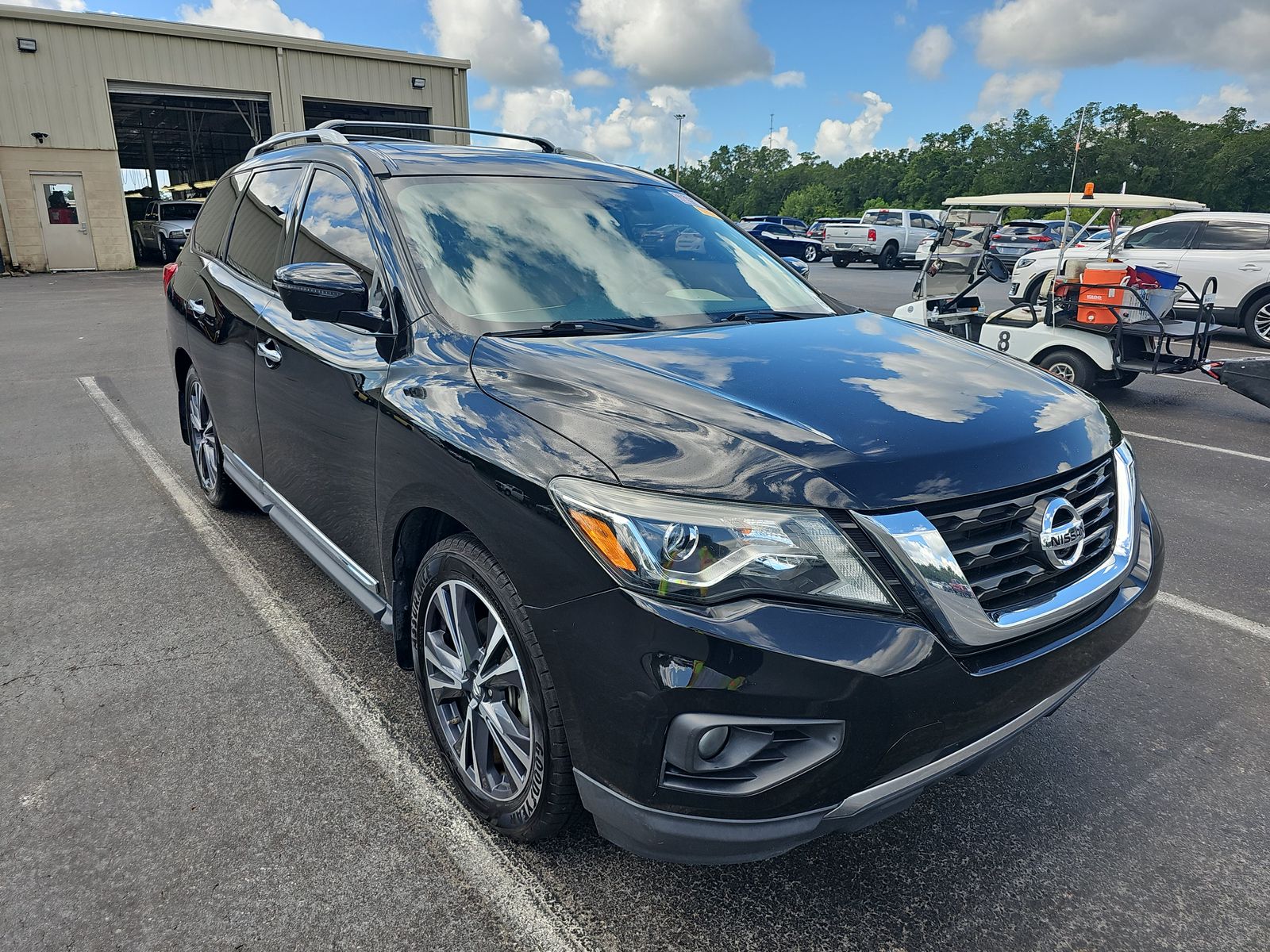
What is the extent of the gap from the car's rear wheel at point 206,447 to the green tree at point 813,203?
80.4 metres

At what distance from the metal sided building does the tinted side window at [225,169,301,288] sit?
24.3 m

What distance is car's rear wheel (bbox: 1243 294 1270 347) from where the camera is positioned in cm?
1163

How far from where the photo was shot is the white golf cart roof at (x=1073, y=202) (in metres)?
8.83

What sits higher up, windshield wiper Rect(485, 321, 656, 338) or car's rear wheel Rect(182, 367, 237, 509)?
windshield wiper Rect(485, 321, 656, 338)

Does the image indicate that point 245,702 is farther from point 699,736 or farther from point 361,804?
point 699,736

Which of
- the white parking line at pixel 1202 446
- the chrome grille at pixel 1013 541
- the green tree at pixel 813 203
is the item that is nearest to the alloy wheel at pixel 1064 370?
the white parking line at pixel 1202 446

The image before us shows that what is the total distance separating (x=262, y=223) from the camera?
3768 millimetres

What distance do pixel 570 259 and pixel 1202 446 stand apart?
19.9 feet

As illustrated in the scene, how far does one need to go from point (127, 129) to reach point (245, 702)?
40.8 meters

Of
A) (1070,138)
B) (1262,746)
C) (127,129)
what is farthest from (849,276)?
(1070,138)

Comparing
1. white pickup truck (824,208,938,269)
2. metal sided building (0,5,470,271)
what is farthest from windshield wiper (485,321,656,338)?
white pickup truck (824,208,938,269)

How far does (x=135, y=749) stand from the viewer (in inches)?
105

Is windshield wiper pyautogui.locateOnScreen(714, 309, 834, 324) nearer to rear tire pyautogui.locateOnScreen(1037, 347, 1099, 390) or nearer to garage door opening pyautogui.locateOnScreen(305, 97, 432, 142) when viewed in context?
rear tire pyautogui.locateOnScreen(1037, 347, 1099, 390)

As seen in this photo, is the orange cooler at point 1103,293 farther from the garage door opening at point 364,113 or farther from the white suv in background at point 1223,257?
the garage door opening at point 364,113
